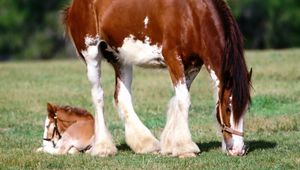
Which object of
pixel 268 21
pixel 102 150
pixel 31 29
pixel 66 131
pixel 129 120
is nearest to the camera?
pixel 102 150

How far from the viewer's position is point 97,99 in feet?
39.1

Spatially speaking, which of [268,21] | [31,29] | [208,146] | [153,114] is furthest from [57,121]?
[31,29]

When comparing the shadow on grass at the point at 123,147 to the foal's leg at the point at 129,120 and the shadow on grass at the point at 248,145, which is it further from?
the foal's leg at the point at 129,120

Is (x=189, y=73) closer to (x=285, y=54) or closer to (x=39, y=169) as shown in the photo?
(x=39, y=169)

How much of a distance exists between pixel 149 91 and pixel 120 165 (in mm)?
8838

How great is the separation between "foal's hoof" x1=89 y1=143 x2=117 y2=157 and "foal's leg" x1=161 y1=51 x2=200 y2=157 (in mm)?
889

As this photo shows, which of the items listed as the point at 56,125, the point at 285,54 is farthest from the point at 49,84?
the point at 56,125

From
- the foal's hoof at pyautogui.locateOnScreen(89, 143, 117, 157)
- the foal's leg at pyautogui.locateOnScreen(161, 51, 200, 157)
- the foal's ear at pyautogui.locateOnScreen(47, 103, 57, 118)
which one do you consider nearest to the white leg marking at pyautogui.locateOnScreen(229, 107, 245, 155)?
the foal's leg at pyautogui.locateOnScreen(161, 51, 200, 157)

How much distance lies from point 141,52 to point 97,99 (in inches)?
44.1

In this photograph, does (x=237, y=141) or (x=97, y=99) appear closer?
(x=237, y=141)

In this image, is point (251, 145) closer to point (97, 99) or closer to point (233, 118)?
point (233, 118)

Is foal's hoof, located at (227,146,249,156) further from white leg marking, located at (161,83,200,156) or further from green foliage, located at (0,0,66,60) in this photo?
green foliage, located at (0,0,66,60)

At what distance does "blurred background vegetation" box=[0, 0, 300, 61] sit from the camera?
49.7 m

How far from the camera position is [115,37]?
11.5m
